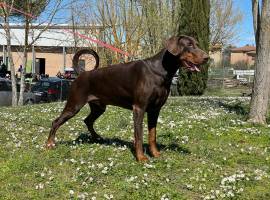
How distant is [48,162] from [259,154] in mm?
3501

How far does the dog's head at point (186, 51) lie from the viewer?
6.71m

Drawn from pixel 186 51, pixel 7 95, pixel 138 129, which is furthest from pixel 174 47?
pixel 7 95

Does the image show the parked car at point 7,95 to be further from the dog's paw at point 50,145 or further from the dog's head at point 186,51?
the dog's head at point 186,51

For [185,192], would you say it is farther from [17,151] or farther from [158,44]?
[158,44]

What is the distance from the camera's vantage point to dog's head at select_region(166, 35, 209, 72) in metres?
6.71

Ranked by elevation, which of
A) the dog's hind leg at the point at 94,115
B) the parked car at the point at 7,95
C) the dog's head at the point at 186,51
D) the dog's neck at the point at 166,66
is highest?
the dog's head at the point at 186,51

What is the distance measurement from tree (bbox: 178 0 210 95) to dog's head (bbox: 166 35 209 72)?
20.0m

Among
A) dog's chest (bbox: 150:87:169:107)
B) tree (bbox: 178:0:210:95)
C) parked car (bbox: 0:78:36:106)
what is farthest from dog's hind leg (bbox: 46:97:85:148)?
tree (bbox: 178:0:210:95)

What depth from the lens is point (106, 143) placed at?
336 inches

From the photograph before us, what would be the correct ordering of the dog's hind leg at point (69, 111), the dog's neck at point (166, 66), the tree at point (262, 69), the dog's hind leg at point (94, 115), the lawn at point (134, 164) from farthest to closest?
1. the tree at point (262, 69)
2. the dog's hind leg at point (94, 115)
3. the dog's hind leg at point (69, 111)
4. the dog's neck at point (166, 66)
5. the lawn at point (134, 164)

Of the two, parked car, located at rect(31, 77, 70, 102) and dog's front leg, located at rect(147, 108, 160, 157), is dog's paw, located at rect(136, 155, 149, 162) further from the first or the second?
parked car, located at rect(31, 77, 70, 102)

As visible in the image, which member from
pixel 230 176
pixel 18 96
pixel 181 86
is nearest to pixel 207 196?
pixel 230 176

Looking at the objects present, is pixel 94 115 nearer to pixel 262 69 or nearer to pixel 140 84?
pixel 140 84

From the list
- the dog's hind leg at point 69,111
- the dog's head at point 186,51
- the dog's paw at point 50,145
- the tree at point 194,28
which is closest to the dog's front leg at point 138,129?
the dog's head at point 186,51
